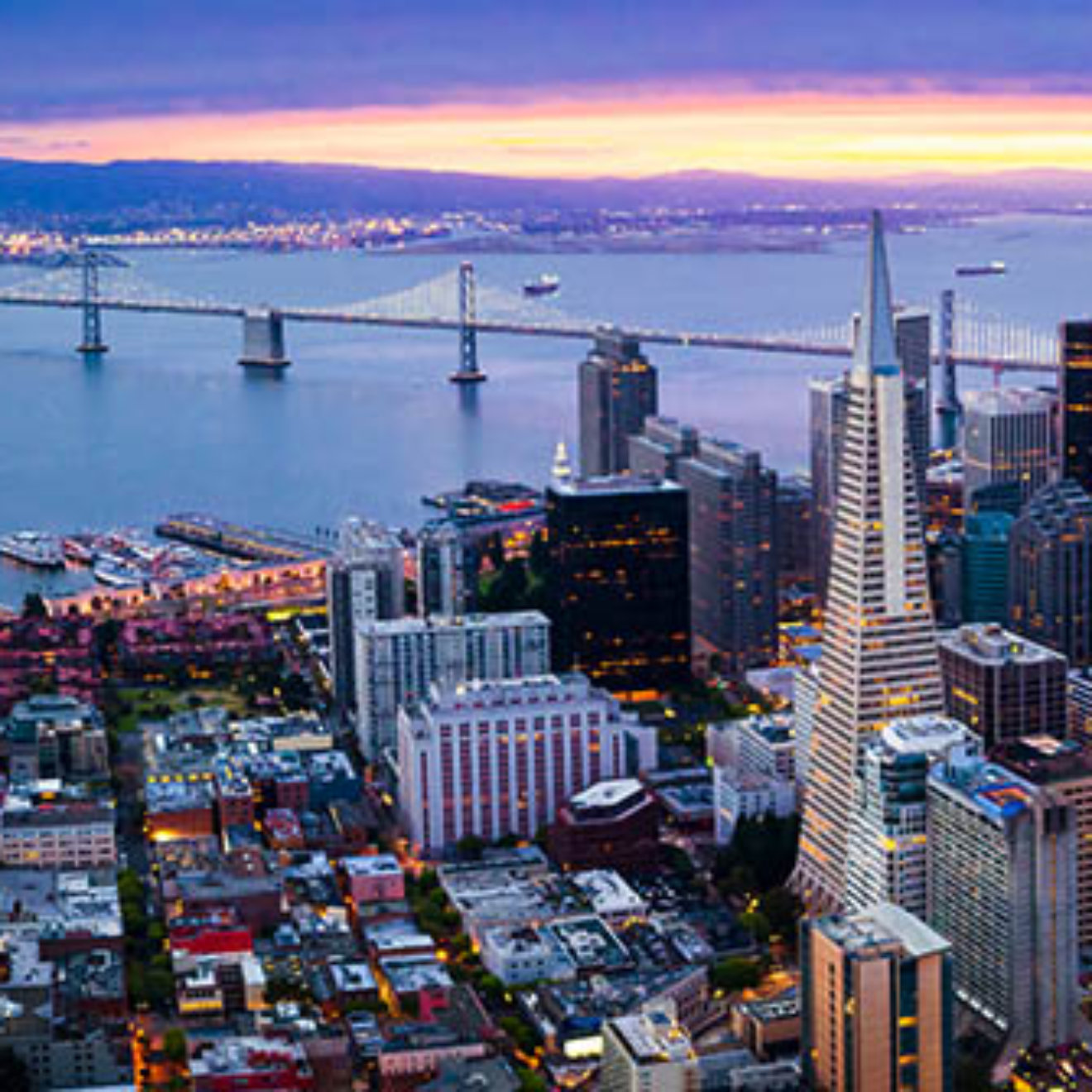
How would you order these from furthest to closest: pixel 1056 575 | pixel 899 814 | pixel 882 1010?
pixel 1056 575 → pixel 899 814 → pixel 882 1010

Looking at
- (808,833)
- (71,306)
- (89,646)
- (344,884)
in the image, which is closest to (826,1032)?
(808,833)

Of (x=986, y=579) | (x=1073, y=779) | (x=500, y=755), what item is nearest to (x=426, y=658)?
(x=500, y=755)


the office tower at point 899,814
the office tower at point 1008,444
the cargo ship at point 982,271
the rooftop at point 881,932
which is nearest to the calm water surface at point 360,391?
the cargo ship at point 982,271

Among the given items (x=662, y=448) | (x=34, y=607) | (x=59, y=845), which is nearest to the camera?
(x=59, y=845)

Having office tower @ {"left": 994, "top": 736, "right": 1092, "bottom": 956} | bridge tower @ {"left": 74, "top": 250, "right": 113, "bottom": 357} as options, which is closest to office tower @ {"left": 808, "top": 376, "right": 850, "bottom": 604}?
office tower @ {"left": 994, "top": 736, "right": 1092, "bottom": 956}

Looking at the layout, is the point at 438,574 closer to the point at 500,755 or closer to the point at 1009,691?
the point at 500,755

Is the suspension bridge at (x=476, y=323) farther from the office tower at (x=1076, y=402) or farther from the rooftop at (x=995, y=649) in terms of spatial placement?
the rooftop at (x=995, y=649)

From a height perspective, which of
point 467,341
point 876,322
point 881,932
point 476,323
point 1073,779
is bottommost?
point 881,932

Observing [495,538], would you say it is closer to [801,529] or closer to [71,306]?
[801,529]
